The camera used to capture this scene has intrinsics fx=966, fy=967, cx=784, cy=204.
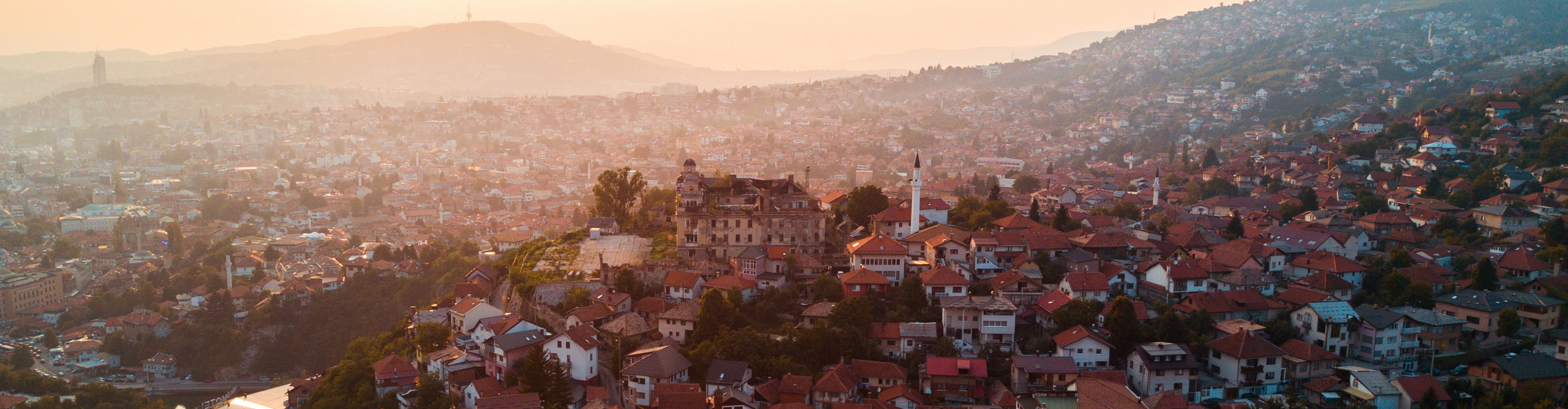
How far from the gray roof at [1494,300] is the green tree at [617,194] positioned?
19.2 metres

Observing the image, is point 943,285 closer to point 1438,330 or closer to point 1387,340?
point 1387,340

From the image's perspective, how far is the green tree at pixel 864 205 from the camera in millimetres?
25125

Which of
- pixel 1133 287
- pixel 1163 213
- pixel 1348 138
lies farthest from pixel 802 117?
pixel 1133 287

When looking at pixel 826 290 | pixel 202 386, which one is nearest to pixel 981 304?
pixel 826 290

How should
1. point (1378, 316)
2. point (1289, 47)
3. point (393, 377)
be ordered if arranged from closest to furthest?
point (1378, 316) → point (393, 377) → point (1289, 47)

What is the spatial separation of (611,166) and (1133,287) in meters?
43.7

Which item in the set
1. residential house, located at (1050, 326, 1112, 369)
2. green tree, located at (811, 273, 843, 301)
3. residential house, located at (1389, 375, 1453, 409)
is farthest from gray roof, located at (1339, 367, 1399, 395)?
green tree, located at (811, 273, 843, 301)

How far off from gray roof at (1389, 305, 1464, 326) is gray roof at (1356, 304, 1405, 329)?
0.26m

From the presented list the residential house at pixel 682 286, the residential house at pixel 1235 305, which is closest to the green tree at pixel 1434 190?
the residential house at pixel 1235 305

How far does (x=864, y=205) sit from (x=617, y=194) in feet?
22.5

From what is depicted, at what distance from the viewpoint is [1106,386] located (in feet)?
52.2

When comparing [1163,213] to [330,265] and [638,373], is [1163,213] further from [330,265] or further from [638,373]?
[330,265]

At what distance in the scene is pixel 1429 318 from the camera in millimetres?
18766

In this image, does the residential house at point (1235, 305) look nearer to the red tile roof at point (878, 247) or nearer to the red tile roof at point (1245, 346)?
the red tile roof at point (1245, 346)
